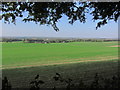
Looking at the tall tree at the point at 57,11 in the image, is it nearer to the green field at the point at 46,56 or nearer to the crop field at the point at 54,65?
the crop field at the point at 54,65

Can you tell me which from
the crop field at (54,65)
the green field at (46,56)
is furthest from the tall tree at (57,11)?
the green field at (46,56)

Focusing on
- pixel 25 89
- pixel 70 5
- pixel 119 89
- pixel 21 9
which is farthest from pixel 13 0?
pixel 119 89

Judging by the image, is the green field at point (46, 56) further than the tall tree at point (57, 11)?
Yes

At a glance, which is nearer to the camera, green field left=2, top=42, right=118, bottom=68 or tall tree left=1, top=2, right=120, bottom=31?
tall tree left=1, top=2, right=120, bottom=31

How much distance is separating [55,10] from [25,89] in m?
1.87

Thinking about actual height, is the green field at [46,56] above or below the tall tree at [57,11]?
below

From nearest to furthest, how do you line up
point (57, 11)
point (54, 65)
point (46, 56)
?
point (57, 11) → point (54, 65) → point (46, 56)

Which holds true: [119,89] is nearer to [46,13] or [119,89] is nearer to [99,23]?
[99,23]

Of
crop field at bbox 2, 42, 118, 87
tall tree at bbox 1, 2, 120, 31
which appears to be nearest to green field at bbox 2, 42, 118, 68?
crop field at bbox 2, 42, 118, 87

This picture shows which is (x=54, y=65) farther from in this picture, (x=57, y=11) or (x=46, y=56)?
(x=46, y=56)

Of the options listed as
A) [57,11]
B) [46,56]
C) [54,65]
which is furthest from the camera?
[46,56]

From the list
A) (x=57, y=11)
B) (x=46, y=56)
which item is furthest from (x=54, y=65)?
(x=46, y=56)

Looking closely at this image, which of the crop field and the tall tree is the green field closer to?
the crop field

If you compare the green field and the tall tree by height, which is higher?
the tall tree
